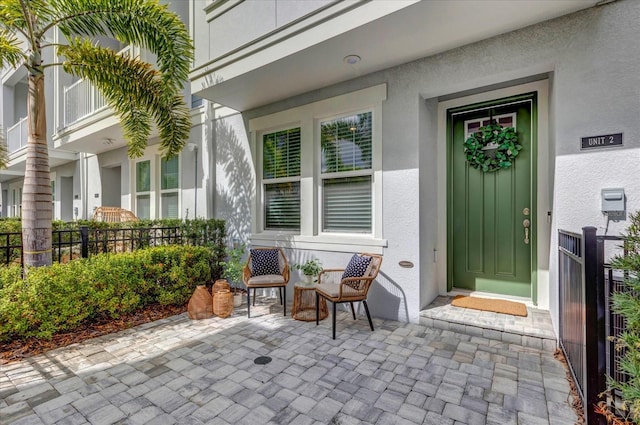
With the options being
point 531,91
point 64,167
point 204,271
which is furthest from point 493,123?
point 64,167

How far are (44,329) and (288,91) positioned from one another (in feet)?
14.4

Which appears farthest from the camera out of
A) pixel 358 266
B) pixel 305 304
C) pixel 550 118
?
pixel 305 304

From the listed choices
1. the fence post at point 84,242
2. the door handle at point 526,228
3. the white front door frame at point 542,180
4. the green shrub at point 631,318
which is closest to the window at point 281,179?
the fence post at point 84,242

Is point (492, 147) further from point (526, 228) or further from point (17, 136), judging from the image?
point (17, 136)

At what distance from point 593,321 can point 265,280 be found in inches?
136

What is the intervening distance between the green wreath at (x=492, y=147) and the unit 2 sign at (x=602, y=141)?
1.12 metres

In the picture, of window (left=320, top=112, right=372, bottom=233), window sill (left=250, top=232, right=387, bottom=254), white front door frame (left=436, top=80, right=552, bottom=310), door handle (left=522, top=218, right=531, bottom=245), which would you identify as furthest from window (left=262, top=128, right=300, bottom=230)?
door handle (left=522, top=218, right=531, bottom=245)

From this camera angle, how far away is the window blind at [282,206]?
5.28 meters

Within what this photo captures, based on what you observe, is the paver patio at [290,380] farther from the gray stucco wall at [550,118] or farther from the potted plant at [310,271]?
the gray stucco wall at [550,118]

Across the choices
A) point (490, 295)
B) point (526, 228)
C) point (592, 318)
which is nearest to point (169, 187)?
point (490, 295)

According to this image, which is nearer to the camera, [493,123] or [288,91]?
[493,123]

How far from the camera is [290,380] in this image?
269 cm

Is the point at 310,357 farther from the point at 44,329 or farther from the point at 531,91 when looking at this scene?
the point at 531,91

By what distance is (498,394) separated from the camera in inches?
96.8
